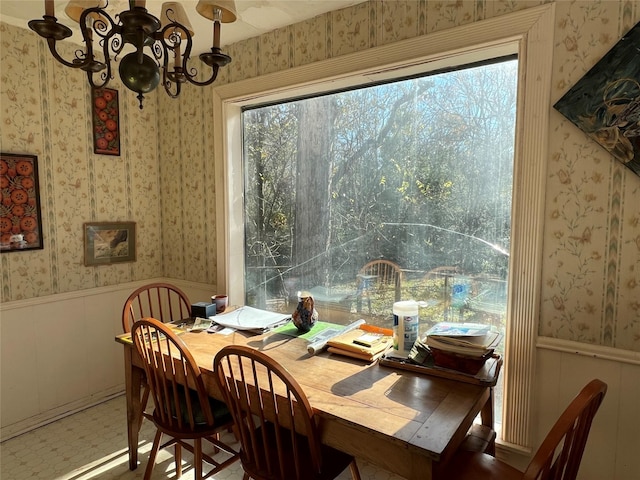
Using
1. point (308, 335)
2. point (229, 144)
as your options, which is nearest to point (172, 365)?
point (308, 335)

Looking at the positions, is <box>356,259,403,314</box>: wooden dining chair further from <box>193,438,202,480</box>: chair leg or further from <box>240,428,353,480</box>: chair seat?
<box>193,438,202,480</box>: chair leg

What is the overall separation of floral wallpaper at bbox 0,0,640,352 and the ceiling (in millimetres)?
62

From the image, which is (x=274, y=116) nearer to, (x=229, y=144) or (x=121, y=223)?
(x=229, y=144)

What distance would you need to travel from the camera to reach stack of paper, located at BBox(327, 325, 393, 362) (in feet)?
5.58

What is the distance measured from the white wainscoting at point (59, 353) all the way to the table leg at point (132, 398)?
89cm

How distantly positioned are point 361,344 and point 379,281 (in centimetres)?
54

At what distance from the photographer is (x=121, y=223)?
290cm

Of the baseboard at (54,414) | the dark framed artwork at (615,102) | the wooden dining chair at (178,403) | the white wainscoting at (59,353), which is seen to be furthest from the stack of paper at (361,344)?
the baseboard at (54,414)

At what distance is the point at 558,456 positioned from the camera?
1.19 m

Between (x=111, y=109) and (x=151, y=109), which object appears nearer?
(x=111, y=109)

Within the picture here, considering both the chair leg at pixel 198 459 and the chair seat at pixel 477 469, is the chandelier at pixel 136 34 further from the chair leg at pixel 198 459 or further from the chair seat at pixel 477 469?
the chair seat at pixel 477 469

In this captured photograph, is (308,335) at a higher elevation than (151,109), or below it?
below

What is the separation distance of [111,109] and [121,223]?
2.69 ft

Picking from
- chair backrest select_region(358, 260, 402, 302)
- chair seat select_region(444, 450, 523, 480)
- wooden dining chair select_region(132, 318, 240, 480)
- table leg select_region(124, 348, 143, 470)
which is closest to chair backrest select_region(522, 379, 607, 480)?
chair seat select_region(444, 450, 523, 480)
